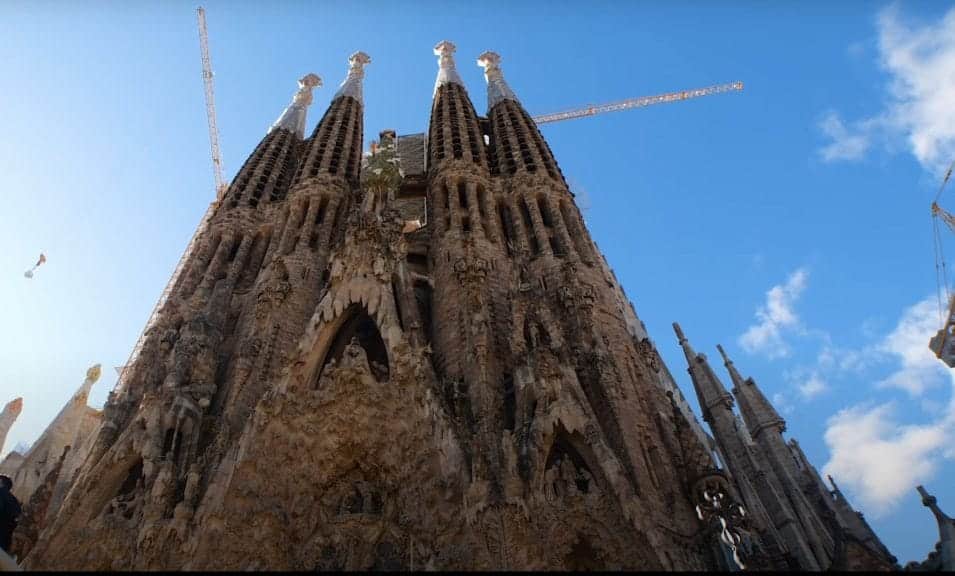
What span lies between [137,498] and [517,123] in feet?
66.0

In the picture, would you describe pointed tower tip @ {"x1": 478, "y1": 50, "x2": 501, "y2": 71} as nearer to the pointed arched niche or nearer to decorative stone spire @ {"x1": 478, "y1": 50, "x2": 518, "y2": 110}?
decorative stone spire @ {"x1": 478, "y1": 50, "x2": 518, "y2": 110}

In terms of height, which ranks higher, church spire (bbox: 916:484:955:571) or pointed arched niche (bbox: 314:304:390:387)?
pointed arched niche (bbox: 314:304:390:387)

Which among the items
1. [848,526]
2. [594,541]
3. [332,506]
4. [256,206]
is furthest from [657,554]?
[256,206]

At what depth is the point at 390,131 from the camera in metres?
34.6

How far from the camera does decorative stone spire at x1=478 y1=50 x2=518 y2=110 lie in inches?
1203

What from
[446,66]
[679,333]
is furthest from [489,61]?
[679,333]

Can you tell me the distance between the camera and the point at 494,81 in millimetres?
32656

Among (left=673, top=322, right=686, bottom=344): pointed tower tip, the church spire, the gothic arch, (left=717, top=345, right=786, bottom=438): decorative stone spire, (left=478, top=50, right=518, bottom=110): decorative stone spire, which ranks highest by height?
(left=478, top=50, right=518, bottom=110): decorative stone spire

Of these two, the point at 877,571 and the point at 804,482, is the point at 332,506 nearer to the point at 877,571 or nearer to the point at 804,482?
the point at 877,571

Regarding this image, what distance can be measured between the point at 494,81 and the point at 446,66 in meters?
3.19

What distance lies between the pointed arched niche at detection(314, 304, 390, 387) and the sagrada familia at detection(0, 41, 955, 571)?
67mm

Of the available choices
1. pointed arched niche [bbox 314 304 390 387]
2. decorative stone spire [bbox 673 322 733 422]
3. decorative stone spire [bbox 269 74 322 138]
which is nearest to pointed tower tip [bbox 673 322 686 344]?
decorative stone spire [bbox 673 322 733 422]

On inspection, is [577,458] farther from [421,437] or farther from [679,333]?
[679,333]

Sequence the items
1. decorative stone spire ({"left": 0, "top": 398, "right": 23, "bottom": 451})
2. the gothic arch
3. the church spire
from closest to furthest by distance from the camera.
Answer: the church spire < the gothic arch < decorative stone spire ({"left": 0, "top": 398, "right": 23, "bottom": 451})
